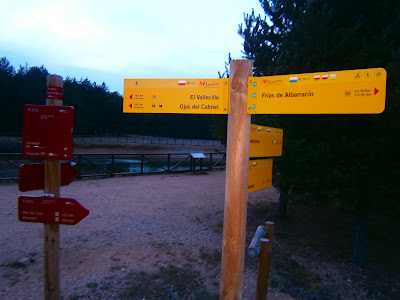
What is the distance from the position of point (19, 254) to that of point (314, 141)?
4.89 meters

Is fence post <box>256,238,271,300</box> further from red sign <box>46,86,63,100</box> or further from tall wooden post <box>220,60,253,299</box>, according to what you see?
red sign <box>46,86,63,100</box>

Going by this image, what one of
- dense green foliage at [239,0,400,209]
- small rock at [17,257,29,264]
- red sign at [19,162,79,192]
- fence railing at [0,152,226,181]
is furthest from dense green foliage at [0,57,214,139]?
red sign at [19,162,79,192]

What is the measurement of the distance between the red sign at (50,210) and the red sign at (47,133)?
367 mm

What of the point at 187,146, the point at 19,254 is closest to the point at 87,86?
the point at 187,146

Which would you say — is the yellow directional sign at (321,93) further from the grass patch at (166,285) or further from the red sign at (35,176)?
the grass patch at (166,285)

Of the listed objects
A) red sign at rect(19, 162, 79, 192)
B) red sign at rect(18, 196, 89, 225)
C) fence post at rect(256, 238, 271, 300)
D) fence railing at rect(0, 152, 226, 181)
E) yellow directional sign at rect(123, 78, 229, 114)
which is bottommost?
fence railing at rect(0, 152, 226, 181)

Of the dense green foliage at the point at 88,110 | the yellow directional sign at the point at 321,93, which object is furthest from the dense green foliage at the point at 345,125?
the dense green foliage at the point at 88,110

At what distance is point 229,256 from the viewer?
2211mm

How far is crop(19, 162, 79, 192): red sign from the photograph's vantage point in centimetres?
244

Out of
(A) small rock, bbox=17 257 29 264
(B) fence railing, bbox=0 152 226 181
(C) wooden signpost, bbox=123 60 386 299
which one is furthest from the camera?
(B) fence railing, bbox=0 152 226 181

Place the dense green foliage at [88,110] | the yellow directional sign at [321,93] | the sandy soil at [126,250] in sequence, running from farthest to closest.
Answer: the dense green foliage at [88,110] → the sandy soil at [126,250] → the yellow directional sign at [321,93]

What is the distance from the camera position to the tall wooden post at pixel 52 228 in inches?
98.0

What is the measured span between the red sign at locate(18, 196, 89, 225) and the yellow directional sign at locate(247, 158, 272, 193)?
145 cm

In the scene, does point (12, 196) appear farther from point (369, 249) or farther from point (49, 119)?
point (369, 249)
